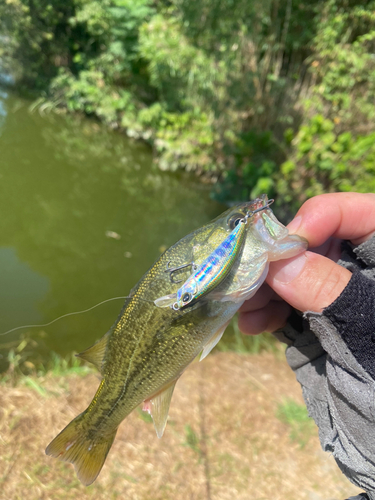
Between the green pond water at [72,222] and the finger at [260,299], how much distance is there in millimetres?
2828

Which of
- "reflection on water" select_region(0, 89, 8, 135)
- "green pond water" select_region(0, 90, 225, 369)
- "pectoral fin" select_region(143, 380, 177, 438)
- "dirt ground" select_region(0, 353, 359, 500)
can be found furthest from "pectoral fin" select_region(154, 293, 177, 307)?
"reflection on water" select_region(0, 89, 8, 135)

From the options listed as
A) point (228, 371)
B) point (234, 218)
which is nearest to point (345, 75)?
point (228, 371)

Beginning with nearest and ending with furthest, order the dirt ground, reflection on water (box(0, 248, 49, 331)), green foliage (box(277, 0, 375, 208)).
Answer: the dirt ground → reflection on water (box(0, 248, 49, 331)) → green foliage (box(277, 0, 375, 208))

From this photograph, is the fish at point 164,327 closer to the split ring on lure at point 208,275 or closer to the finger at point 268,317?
the split ring on lure at point 208,275

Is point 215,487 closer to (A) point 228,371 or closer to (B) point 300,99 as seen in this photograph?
(A) point 228,371

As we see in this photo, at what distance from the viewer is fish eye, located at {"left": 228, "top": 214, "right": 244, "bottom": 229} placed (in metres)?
1.43

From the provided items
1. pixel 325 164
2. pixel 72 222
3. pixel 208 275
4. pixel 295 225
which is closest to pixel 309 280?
pixel 295 225

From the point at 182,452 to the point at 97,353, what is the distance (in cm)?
210

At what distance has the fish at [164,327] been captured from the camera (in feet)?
4.68

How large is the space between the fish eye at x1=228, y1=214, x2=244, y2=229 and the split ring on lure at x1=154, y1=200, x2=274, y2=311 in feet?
0.13

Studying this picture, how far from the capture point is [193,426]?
3.26 meters

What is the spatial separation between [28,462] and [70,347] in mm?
1748

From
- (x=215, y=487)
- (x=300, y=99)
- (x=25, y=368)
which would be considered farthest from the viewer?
(x=300, y=99)

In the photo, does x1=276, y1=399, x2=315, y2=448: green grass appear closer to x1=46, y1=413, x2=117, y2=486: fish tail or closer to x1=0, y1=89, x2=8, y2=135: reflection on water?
x1=46, y1=413, x2=117, y2=486: fish tail
